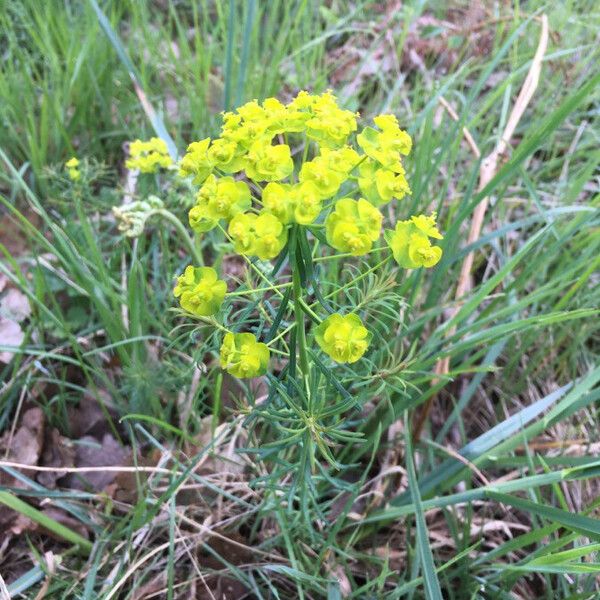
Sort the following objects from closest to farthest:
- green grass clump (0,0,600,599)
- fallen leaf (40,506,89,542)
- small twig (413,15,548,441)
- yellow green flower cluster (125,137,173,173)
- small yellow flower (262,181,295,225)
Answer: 1. small yellow flower (262,181,295,225)
2. green grass clump (0,0,600,599)
3. fallen leaf (40,506,89,542)
4. yellow green flower cluster (125,137,173,173)
5. small twig (413,15,548,441)

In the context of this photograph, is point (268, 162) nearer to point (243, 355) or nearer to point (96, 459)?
point (243, 355)

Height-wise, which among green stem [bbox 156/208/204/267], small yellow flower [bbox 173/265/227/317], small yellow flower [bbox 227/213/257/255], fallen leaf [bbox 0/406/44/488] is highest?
small yellow flower [bbox 227/213/257/255]

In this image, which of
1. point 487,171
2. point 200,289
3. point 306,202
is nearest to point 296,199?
point 306,202

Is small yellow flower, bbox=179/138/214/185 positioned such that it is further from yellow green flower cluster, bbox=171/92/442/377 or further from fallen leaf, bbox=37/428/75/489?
fallen leaf, bbox=37/428/75/489

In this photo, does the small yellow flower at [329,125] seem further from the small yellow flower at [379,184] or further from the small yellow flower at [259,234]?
the small yellow flower at [259,234]

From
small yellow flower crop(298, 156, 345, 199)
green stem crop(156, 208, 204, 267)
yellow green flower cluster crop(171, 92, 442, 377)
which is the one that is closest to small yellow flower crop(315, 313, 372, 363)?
yellow green flower cluster crop(171, 92, 442, 377)

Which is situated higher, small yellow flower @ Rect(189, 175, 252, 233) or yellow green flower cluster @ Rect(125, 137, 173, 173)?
small yellow flower @ Rect(189, 175, 252, 233)
